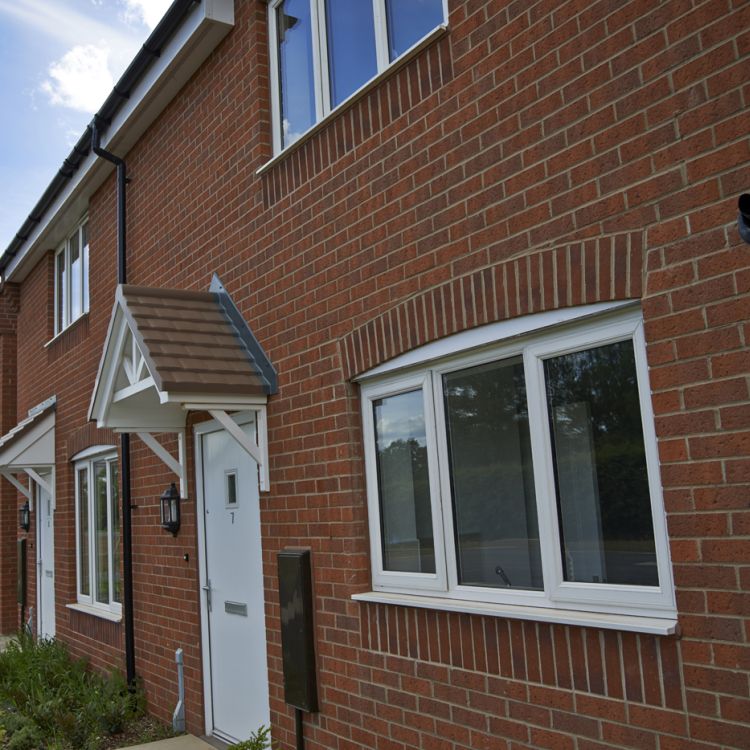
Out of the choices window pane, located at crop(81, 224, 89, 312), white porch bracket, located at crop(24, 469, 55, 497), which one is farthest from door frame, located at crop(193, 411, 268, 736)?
white porch bracket, located at crop(24, 469, 55, 497)

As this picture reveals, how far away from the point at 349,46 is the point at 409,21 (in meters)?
0.72

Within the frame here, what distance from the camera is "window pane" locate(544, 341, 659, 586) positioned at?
3.35 m

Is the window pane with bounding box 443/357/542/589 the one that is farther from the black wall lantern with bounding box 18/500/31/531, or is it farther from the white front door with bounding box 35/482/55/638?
the black wall lantern with bounding box 18/500/31/531

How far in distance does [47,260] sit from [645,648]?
10.9m

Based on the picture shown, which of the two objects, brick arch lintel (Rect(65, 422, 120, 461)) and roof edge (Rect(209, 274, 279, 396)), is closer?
roof edge (Rect(209, 274, 279, 396))

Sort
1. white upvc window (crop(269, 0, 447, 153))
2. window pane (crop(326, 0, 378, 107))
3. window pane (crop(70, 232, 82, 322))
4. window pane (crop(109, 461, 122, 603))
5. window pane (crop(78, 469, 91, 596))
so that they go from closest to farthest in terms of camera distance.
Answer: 1. white upvc window (crop(269, 0, 447, 153))
2. window pane (crop(326, 0, 378, 107))
3. window pane (crop(109, 461, 122, 603))
4. window pane (crop(78, 469, 91, 596))
5. window pane (crop(70, 232, 82, 322))

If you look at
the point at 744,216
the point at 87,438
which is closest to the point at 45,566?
the point at 87,438

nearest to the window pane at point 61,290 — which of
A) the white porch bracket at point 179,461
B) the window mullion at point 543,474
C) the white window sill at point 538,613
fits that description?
the white porch bracket at point 179,461

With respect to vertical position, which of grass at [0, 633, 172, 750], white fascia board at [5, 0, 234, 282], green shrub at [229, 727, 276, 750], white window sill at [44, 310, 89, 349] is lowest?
grass at [0, 633, 172, 750]

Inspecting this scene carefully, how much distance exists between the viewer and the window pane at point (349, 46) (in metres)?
5.12

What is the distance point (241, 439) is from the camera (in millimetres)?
5508

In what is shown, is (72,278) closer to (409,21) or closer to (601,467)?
(409,21)

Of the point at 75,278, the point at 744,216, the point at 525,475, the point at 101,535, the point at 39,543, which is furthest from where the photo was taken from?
the point at 39,543

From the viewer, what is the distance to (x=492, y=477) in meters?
4.07
